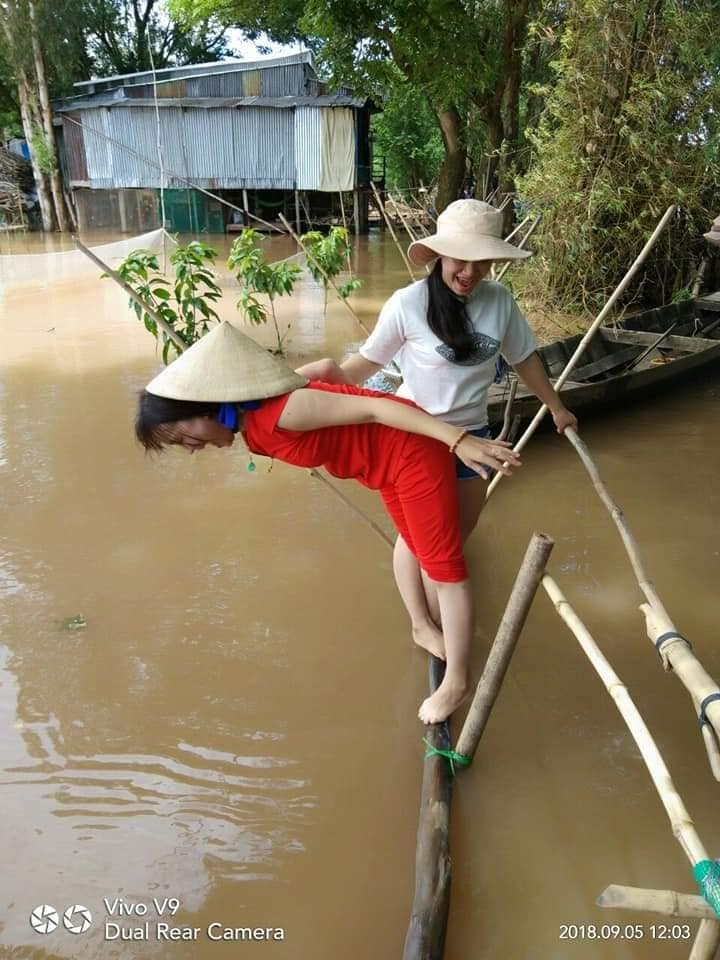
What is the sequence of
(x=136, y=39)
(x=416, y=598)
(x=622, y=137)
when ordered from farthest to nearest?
(x=136, y=39)
(x=622, y=137)
(x=416, y=598)

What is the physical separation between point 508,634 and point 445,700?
42cm

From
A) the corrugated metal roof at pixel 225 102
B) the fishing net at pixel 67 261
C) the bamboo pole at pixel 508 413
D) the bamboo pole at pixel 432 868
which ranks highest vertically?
the corrugated metal roof at pixel 225 102

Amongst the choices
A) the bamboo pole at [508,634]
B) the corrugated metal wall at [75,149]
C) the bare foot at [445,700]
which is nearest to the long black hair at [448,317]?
the bamboo pole at [508,634]

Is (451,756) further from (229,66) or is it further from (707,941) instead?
(229,66)

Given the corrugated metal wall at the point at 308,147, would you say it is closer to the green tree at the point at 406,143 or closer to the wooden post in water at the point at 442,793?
the green tree at the point at 406,143

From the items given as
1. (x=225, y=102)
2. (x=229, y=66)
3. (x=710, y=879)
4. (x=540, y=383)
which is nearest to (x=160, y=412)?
(x=540, y=383)

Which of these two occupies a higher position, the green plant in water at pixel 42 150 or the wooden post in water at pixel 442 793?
the wooden post in water at pixel 442 793

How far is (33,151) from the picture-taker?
16281 millimetres

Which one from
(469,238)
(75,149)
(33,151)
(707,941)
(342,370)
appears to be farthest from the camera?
(75,149)

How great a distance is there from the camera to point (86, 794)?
2.18 m

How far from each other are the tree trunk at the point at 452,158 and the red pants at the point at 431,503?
34.2 feet

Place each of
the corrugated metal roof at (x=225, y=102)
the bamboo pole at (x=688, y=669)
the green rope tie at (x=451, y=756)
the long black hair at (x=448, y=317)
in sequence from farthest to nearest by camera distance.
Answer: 1. the corrugated metal roof at (x=225, y=102)
2. the green rope tie at (x=451, y=756)
3. the long black hair at (x=448, y=317)
4. the bamboo pole at (x=688, y=669)

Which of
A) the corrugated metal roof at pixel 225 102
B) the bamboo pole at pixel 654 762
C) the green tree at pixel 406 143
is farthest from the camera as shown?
the green tree at pixel 406 143
